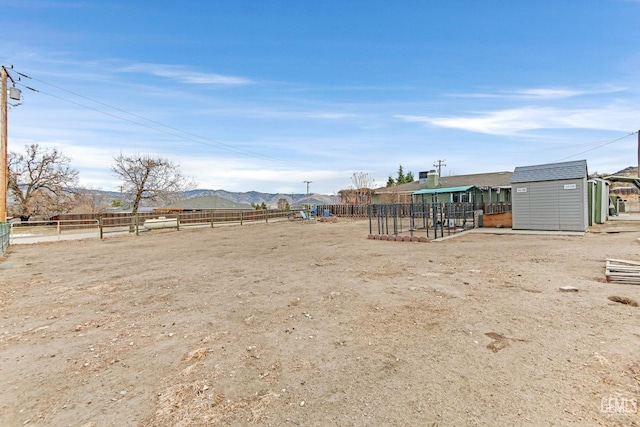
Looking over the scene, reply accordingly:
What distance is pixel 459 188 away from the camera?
76.6 feet

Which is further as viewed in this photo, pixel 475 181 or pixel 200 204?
pixel 200 204

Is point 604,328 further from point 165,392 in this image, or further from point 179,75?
point 179,75

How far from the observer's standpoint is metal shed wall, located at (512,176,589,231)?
41.6 feet

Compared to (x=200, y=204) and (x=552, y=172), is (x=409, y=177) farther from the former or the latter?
(x=552, y=172)

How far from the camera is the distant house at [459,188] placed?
26.2 meters

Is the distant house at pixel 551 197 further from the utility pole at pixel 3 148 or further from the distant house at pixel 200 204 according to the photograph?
the distant house at pixel 200 204

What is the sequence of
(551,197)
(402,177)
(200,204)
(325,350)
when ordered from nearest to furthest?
1. (325,350)
2. (551,197)
3. (200,204)
4. (402,177)

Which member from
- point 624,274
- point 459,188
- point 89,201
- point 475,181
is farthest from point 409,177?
point 624,274

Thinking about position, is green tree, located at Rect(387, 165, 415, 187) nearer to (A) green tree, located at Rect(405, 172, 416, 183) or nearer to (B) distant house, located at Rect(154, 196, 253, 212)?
(A) green tree, located at Rect(405, 172, 416, 183)

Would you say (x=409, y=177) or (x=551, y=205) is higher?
(x=409, y=177)

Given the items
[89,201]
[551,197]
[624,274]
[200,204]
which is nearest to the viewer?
[624,274]

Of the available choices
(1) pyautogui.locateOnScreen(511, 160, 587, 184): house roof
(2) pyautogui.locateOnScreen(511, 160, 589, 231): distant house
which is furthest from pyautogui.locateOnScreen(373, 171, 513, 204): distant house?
Answer: (2) pyautogui.locateOnScreen(511, 160, 589, 231): distant house

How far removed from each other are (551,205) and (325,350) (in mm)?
14567

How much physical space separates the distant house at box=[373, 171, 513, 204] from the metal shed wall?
9006 millimetres
